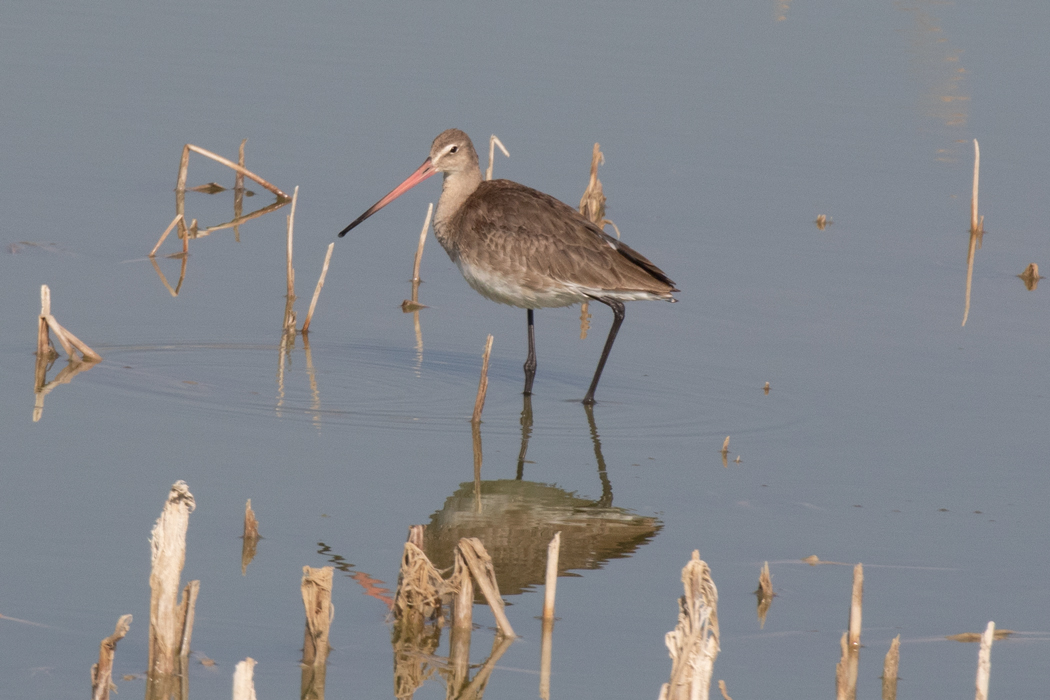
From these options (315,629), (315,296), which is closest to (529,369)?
(315,296)

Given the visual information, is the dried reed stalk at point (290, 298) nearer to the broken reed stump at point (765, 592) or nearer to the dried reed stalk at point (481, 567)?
the broken reed stump at point (765, 592)

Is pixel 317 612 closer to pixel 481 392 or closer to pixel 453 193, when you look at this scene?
pixel 481 392

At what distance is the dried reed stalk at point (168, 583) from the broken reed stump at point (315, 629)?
0.39 meters

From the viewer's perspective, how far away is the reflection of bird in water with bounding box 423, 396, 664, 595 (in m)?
6.15

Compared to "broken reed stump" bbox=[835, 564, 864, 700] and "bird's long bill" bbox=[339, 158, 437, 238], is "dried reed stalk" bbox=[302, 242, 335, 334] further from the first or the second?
"broken reed stump" bbox=[835, 564, 864, 700]

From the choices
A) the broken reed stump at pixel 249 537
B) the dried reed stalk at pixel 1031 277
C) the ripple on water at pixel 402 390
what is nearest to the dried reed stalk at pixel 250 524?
the broken reed stump at pixel 249 537

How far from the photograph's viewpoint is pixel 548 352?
959 centimetres

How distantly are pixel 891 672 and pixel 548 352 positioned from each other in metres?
4.95

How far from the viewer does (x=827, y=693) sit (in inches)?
203

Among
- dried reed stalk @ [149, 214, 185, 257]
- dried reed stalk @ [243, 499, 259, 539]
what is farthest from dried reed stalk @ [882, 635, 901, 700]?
dried reed stalk @ [149, 214, 185, 257]

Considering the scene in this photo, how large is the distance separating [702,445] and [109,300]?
4.05m

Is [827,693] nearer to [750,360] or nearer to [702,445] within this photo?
[702,445]

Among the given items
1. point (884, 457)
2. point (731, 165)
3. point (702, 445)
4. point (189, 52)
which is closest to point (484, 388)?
point (702, 445)

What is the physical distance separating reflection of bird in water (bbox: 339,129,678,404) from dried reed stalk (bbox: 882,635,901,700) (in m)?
3.74
